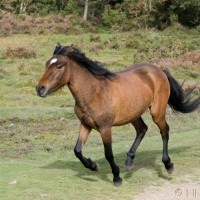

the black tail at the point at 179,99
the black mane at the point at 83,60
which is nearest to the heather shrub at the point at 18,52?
the black tail at the point at 179,99

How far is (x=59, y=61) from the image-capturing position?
23.2 feet

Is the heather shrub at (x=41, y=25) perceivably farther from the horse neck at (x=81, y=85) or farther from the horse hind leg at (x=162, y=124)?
the horse neck at (x=81, y=85)

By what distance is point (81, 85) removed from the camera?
735cm

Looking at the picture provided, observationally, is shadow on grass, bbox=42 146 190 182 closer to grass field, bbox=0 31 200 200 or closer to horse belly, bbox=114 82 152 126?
grass field, bbox=0 31 200 200

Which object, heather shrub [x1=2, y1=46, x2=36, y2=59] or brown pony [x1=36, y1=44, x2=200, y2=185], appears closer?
brown pony [x1=36, y1=44, x2=200, y2=185]

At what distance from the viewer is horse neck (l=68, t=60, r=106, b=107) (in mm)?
7316

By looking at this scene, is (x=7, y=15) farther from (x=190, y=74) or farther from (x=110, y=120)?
(x=110, y=120)

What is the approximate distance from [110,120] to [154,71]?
172 centimetres

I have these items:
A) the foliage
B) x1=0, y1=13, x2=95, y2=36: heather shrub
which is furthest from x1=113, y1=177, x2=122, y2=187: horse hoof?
the foliage

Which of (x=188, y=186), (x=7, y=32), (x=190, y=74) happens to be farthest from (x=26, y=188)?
(x=7, y=32)

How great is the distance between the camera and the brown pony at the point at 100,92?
23.3ft

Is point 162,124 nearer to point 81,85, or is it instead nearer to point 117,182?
point 117,182

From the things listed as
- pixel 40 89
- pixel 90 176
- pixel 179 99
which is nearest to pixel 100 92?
pixel 40 89

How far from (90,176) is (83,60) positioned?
200 cm
